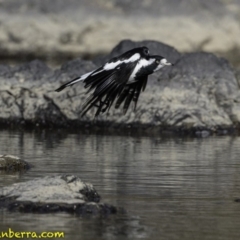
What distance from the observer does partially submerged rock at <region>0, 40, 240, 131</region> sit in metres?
17.0

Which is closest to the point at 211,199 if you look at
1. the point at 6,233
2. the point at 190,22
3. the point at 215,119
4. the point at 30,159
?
the point at 6,233

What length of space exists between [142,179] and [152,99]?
6.03 m

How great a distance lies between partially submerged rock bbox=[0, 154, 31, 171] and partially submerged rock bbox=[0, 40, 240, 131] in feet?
17.4

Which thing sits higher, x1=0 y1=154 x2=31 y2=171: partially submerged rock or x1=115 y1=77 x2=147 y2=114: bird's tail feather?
x1=115 y1=77 x2=147 y2=114: bird's tail feather

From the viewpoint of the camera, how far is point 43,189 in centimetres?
938

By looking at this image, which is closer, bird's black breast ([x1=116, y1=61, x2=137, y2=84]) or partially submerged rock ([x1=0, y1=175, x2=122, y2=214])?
partially submerged rock ([x1=0, y1=175, x2=122, y2=214])

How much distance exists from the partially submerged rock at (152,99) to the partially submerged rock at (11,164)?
17.4ft

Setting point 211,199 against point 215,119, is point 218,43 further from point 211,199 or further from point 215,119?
point 211,199

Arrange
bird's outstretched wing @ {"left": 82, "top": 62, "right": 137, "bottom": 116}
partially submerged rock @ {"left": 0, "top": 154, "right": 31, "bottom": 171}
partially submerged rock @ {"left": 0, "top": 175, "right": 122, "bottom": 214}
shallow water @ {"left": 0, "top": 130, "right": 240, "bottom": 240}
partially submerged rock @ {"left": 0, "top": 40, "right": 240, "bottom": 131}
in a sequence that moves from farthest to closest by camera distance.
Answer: partially submerged rock @ {"left": 0, "top": 40, "right": 240, "bottom": 131}, partially submerged rock @ {"left": 0, "top": 154, "right": 31, "bottom": 171}, bird's outstretched wing @ {"left": 82, "top": 62, "right": 137, "bottom": 116}, partially submerged rock @ {"left": 0, "top": 175, "right": 122, "bottom": 214}, shallow water @ {"left": 0, "top": 130, "right": 240, "bottom": 240}

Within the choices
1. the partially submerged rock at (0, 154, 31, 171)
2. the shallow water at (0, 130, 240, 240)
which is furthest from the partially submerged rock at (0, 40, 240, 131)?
the partially submerged rock at (0, 154, 31, 171)

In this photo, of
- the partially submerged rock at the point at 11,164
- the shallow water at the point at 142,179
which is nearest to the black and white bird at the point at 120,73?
the shallow water at the point at 142,179

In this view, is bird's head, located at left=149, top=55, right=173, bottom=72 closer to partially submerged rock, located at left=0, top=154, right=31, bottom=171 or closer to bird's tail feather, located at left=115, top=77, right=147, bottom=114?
bird's tail feather, located at left=115, top=77, right=147, bottom=114

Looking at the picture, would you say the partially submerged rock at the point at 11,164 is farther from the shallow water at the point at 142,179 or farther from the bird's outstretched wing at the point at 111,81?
the bird's outstretched wing at the point at 111,81

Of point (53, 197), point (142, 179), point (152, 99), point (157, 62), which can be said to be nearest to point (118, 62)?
point (157, 62)
